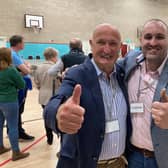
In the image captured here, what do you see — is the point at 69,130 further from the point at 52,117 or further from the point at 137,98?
the point at 137,98

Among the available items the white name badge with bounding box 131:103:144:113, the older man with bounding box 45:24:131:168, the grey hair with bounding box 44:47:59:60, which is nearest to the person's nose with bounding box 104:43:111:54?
the older man with bounding box 45:24:131:168

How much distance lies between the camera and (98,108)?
155 cm

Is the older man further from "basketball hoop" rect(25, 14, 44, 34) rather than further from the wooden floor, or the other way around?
"basketball hoop" rect(25, 14, 44, 34)

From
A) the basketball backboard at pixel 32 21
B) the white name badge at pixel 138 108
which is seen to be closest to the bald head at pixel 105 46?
the white name badge at pixel 138 108

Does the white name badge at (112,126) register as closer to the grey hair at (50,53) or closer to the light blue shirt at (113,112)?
the light blue shirt at (113,112)

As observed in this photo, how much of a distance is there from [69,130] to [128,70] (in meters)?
0.82

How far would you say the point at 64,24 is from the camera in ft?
37.2

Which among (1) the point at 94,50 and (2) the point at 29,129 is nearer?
(1) the point at 94,50

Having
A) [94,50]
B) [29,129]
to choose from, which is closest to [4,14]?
[29,129]

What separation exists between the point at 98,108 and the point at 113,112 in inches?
5.4

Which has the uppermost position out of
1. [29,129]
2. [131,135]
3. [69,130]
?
[69,130]

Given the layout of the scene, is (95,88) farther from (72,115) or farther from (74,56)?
(74,56)

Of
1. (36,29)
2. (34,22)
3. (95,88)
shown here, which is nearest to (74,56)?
(95,88)

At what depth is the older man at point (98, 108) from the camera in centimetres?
152
